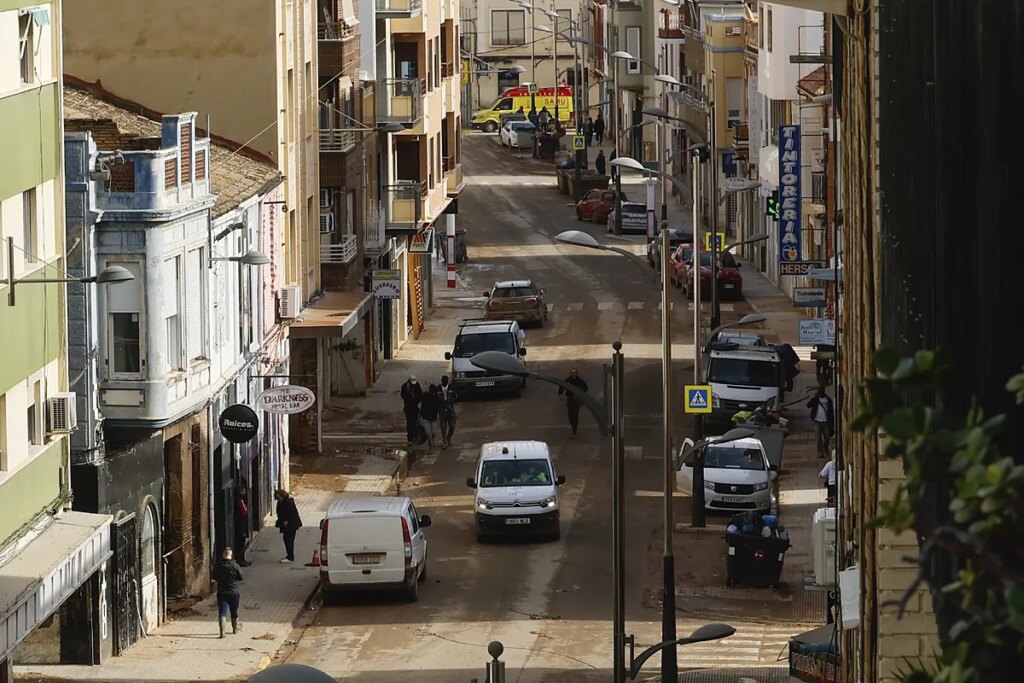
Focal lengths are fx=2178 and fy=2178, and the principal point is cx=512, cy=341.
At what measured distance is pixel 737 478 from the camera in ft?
134

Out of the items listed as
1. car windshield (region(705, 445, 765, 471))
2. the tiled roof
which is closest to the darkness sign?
the tiled roof

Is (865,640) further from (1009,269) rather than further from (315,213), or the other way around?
(315,213)

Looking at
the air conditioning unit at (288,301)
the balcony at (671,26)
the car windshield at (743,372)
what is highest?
the balcony at (671,26)

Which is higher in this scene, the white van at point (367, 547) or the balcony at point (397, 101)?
the balcony at point (397, 101)

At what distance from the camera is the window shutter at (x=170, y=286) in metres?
32.4

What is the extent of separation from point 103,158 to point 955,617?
20.9 meters

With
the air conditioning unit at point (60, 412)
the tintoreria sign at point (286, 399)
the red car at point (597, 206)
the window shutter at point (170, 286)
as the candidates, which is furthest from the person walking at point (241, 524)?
the red car at point (597, 206)

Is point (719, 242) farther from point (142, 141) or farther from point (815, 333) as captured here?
point (142, 141)

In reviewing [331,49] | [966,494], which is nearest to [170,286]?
[331,49]

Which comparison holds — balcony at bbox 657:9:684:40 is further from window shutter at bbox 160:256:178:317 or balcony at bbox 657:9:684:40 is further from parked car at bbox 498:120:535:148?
window shutter at bbox 160:256:178:317

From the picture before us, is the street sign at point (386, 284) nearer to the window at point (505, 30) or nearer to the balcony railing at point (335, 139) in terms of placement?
the balcony railing at point (335, 139)

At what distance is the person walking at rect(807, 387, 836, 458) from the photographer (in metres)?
45.4

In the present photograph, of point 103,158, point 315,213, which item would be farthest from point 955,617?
point 315,213

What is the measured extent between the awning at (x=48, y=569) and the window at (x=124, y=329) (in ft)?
9.35
